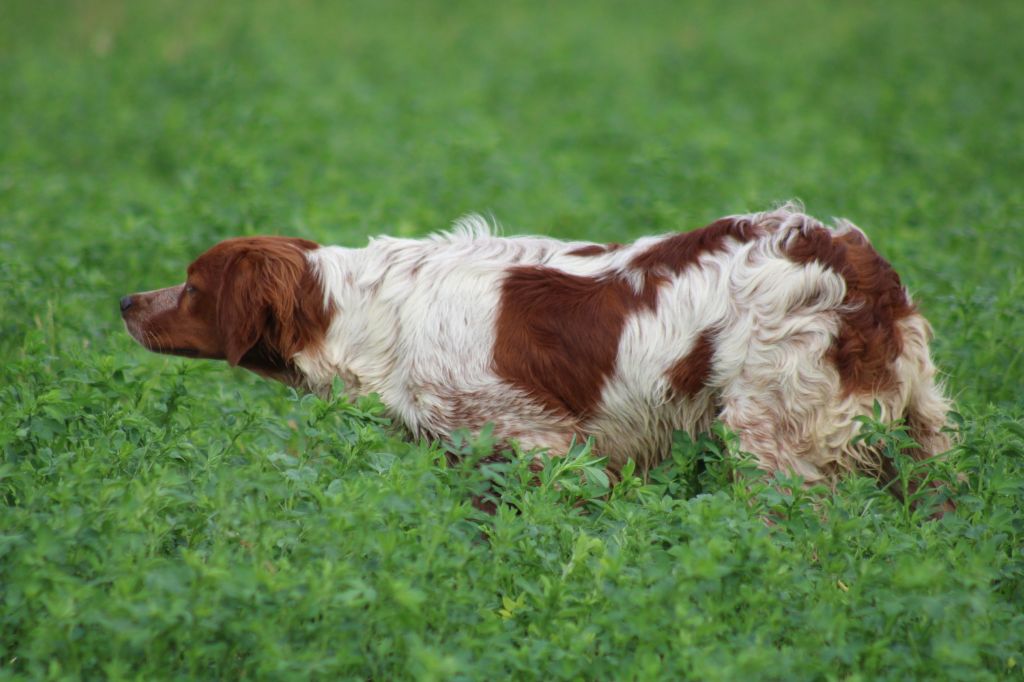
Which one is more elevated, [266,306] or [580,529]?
[266,306]

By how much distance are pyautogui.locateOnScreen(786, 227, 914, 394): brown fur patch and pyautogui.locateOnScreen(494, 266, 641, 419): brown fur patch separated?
0.67 m

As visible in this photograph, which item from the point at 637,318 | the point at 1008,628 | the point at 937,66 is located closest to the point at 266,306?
the point at 637,318

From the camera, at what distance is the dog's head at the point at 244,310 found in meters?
4.79

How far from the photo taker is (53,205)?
7.86 m

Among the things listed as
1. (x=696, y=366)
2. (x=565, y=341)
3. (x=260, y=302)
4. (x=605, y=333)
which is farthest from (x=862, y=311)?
(x=260, y=302)

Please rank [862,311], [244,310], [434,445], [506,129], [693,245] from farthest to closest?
[506,129] → [244,310] → [693,245] → [862,311] → [434,445]

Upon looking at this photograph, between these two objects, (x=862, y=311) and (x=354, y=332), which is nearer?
(x=862, y=311)

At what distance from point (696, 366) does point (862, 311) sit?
1.97 feet

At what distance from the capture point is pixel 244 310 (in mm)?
4770

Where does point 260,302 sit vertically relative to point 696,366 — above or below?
above

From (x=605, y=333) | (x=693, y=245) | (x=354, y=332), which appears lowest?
(x=354, y=332)

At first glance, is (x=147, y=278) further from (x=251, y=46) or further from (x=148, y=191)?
(x=251, y=46)

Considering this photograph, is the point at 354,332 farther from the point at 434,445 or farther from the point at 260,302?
the point at 434,445

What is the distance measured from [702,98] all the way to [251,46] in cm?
445
